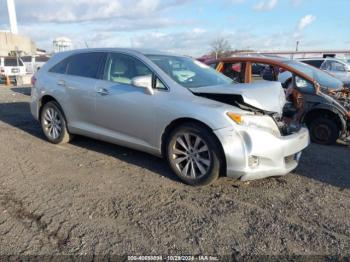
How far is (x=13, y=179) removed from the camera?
180 inches

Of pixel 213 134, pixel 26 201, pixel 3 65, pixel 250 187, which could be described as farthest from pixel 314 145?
pixel 3 65

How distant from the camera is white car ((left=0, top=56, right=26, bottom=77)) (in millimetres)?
20469

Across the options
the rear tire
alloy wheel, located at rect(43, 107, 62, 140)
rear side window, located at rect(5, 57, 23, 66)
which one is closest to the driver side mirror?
alloy wheel, located at rect(43, 107, 62, 140)

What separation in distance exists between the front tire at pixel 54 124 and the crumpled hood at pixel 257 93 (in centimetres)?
258

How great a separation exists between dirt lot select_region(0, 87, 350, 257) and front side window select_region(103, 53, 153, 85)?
121 cm

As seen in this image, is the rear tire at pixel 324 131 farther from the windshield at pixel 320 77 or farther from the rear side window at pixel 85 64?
the rear side window at pixel 85 64

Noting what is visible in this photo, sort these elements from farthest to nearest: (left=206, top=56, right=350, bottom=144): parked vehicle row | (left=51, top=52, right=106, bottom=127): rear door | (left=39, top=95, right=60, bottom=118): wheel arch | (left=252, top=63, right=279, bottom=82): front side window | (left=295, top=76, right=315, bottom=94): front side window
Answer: (left=252, top=63, right=279, bottom=82): front side window → (left=295, top=76, right=315, bottom=94): front side window → (left=206, top=56, right=350, bottom=144): parked vehicle row → (left=39, top=95, right=60, bottom=118): wheel arch → (left=51, top=52, right=106, bottom=127): rear door

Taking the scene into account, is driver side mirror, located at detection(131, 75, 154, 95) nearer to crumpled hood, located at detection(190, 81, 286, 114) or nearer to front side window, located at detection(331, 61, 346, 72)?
crumpled hood, located at detection(190, 81, 286, 114)

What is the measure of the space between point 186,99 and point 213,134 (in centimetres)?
57

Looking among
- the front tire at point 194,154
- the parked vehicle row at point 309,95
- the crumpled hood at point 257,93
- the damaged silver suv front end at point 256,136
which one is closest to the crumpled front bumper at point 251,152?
the damaged silver suv front end at point 256,136

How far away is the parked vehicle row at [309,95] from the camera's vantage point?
641 cm

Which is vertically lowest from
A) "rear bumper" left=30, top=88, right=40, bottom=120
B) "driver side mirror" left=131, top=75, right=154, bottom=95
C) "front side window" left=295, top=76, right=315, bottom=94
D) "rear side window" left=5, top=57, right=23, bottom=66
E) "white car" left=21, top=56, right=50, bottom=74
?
"white car" left=21, top=56, right=50, bottom=74

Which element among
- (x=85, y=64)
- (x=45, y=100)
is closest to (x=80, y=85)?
(x=85, y=64)

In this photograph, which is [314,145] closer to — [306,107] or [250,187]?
[306,107]
